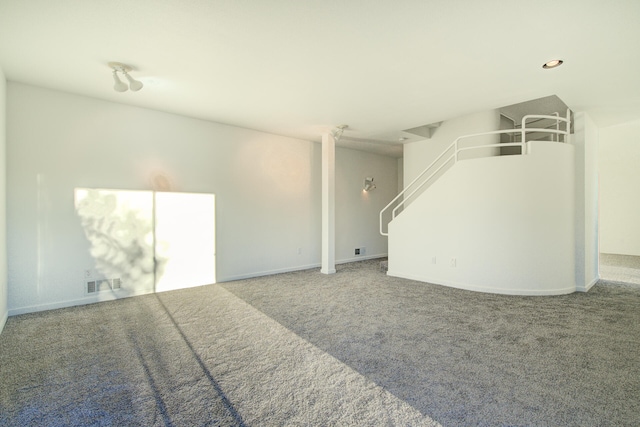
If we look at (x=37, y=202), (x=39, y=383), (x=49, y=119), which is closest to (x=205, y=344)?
(x=39, y=383)

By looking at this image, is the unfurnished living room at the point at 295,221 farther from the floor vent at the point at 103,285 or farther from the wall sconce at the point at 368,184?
the wall sconce at the point at 368,184

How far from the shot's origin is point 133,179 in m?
4.46

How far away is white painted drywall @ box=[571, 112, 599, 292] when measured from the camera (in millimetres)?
4672

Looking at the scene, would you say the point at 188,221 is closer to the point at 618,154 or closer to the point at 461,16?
the point at 461,16

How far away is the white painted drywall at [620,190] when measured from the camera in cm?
785

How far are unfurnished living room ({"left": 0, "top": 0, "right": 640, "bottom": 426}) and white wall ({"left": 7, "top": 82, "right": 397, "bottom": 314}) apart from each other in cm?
3

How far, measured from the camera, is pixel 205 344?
2.85 metres

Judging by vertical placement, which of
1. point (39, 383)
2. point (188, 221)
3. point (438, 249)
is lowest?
point (39, 383)

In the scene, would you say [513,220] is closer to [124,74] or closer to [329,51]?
[329,51]

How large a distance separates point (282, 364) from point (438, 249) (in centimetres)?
362

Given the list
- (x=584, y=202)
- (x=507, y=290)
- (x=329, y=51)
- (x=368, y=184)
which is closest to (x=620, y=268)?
(x=584, y=202)

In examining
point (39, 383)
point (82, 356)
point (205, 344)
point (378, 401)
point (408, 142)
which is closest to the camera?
point (378, 401)

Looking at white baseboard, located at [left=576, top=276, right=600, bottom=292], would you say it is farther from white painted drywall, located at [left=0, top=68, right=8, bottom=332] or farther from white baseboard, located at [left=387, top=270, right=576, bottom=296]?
white painted drywall, located at [left=0, top=68, right=8, bottom=332]

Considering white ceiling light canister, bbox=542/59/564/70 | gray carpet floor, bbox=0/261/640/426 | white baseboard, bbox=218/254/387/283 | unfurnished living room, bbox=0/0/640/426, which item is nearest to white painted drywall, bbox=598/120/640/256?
unfurnished living room, bbox=0/0/640/426
